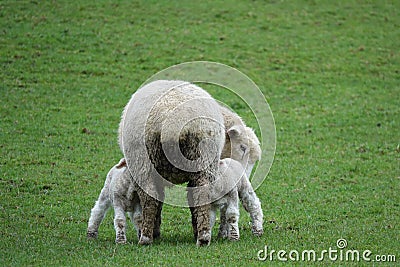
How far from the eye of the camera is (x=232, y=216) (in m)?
8.45

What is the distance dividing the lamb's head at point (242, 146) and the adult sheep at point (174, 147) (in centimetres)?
120

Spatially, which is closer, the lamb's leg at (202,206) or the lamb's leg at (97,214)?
the lamb's leg at (202,206)

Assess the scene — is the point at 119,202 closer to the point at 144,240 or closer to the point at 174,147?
the point at 144,240

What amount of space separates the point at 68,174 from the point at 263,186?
12.4 ft

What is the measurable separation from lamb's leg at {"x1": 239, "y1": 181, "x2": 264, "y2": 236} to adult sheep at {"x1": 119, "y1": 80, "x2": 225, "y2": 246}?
982 mm

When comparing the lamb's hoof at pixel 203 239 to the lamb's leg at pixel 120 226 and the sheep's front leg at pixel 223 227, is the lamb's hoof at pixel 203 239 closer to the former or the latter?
the sheep's front leg at pixel 223 227

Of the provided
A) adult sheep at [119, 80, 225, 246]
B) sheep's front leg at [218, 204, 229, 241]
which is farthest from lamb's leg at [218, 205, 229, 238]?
adult sheep at [119, 80, 225, 246]

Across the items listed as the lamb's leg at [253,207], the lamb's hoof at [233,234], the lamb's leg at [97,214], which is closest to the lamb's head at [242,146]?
the lamb's leg at [253,207]

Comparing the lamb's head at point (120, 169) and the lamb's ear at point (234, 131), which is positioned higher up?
the lamb's ear at point (234, 131)

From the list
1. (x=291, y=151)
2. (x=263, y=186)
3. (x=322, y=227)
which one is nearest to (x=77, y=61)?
(x=291, y=151)

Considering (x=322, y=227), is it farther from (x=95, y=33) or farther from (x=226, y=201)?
(x=95, y=33)

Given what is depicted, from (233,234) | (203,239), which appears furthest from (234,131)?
(203,239)

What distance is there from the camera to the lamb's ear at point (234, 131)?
30.4ft

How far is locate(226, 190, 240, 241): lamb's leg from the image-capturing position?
8.43 meters
